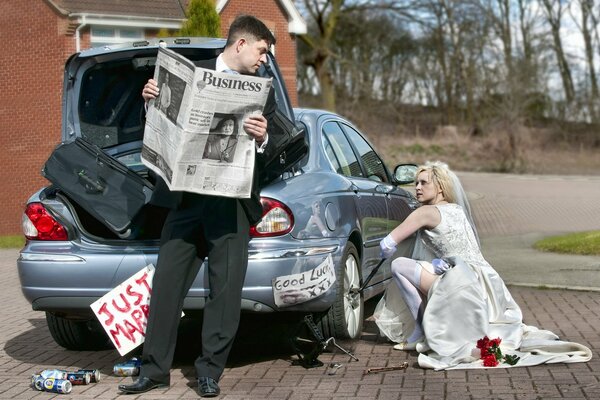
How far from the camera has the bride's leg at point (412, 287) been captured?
7.00m

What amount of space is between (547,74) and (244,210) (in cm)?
4652

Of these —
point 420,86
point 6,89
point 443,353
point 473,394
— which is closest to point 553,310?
point 443,353

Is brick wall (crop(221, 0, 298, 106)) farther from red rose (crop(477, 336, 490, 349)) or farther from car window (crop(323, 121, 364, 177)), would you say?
red rose (crop(477, 336, 490, 349))

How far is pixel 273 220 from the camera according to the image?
20.7ft

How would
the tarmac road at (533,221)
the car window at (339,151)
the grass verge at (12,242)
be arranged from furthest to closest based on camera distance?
the grass verge at (12,242)
the tarmac road at (533,221)
the car window at (339,151)

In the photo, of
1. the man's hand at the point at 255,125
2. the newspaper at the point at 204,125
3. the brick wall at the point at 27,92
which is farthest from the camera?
the brick wall at the point at 27,92

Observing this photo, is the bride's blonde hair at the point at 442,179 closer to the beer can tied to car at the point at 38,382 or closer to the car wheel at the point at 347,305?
the car wheel at the point at 347,305

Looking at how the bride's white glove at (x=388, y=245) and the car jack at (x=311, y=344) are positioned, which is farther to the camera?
the bride's white glove at (x=388, y=245)

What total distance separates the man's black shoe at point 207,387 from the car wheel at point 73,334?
174 cm

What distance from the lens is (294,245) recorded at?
631cm

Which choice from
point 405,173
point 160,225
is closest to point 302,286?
point 160,225

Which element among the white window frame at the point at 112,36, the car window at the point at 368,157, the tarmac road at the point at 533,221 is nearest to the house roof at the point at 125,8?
the white window frame at the point at 112,36

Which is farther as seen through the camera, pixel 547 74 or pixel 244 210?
pixel 547 74

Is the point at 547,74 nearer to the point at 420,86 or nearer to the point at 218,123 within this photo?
the point at 420,86
